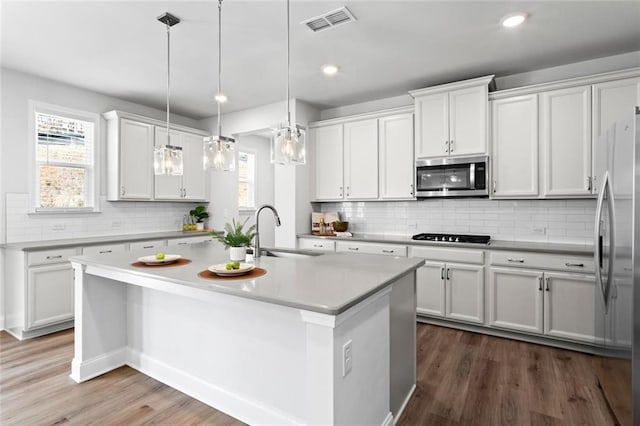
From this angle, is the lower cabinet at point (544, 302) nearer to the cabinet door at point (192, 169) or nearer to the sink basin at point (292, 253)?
the sink basin at point (292, 253)

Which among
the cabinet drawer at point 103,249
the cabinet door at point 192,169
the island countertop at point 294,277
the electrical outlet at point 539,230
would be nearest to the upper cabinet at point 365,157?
the electrical outlet at point 539,230

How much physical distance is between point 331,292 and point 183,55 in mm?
2890

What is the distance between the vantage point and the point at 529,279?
3.17 metres

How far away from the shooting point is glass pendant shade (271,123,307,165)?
2082 millimetres

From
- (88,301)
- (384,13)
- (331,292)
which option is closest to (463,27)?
(384,13)

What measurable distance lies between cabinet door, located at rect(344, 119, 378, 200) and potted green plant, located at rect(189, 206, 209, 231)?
2.36m

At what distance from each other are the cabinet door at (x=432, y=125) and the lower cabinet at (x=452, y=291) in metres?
1.28

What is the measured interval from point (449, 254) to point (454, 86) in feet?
5.94

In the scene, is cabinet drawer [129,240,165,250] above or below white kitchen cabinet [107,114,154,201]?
below

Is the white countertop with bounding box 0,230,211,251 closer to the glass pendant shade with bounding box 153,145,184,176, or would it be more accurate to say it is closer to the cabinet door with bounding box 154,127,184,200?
the cabinet door with bounding box 154,127,184,200

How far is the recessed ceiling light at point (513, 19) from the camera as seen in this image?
2562 mm

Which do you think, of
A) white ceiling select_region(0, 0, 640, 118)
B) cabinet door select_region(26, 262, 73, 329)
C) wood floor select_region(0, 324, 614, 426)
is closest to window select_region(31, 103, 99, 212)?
white ceiling select_region(0, 0, 640, 118)

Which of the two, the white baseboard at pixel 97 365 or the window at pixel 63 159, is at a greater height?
the window at pixel 63 159

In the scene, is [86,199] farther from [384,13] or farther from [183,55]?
[384,13]
